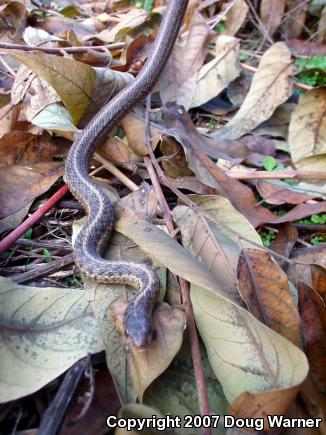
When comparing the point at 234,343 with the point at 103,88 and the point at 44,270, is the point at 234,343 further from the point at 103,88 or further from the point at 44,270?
the point at 103,88

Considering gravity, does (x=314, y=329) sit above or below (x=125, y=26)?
below

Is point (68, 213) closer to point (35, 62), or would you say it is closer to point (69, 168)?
point (69, 168)

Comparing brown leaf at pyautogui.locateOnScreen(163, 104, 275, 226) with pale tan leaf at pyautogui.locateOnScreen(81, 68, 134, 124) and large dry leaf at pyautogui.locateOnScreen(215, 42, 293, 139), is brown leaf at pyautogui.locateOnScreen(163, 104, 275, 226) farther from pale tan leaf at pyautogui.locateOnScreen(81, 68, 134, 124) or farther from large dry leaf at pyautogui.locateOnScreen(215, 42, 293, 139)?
pale tan leaf at pyautogui.locateOnScreen(81, 68, 134, 124)

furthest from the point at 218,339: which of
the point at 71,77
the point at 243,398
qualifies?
the point at 71,77

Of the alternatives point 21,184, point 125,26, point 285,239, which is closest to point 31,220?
point 21,184

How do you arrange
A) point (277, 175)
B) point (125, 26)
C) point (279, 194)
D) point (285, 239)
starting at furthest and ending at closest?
point (125, 26), point (277, 175), point (279, 194), point (285, 239)

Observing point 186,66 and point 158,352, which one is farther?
point 186,66

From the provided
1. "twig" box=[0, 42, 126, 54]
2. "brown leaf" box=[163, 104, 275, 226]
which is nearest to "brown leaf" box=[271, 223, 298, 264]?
"brown leaf" box=[163, 104, 275, 226]
